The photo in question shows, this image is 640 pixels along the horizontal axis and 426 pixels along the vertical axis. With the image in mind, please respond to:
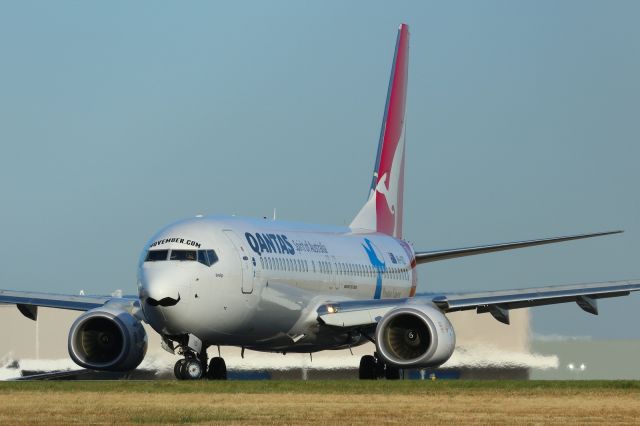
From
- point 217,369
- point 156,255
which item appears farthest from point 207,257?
point 217,369

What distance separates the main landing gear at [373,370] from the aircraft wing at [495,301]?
170cm

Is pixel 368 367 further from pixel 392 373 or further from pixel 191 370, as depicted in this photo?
pixel 191 370

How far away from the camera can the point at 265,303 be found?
30719 mm

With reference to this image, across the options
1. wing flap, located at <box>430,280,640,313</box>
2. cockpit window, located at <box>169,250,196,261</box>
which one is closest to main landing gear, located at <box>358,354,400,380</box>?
wing flap, located at <box>430,280,640,313</box>

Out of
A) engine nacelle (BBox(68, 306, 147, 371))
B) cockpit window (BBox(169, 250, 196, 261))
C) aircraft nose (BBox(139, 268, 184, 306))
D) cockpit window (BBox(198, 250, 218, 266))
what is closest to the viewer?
aircraft nose (BBox(139, 268, 184, 306))

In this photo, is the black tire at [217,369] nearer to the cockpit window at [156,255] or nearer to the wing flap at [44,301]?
the wing flap at [44,301]

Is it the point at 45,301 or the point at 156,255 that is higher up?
the point at 156,255

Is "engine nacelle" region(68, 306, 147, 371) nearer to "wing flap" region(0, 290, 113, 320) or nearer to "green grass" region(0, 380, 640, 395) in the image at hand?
"wing flap" region(0, 290, 113, 320)

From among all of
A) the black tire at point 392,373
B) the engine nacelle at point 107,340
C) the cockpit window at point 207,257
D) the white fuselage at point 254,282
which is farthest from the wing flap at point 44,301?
the black tire at point 392,373

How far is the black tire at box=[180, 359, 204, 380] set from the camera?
2914 cm

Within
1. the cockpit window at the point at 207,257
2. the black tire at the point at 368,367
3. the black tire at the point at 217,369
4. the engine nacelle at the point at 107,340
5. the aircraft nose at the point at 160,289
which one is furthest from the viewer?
the black tire at the point at 368,367

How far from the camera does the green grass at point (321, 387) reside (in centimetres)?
2544

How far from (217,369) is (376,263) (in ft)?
24.7

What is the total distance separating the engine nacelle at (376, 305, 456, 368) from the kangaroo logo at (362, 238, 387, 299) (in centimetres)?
662
